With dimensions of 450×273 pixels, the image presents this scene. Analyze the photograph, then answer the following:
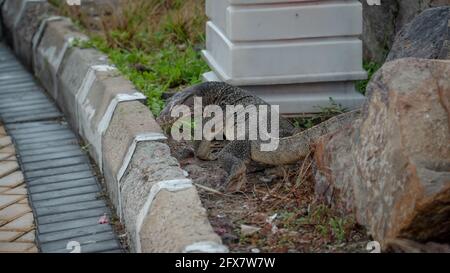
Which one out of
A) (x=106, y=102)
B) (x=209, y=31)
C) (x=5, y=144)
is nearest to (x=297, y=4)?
(x=209, y=31)

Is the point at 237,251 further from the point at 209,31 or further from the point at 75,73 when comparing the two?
the point at 75,73

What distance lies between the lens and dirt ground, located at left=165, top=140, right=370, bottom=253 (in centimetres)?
427

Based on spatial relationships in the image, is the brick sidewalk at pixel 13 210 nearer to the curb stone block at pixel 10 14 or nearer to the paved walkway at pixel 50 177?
the paved walkway at pixel 50 177

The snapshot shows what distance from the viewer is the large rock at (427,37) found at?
16.6 feet

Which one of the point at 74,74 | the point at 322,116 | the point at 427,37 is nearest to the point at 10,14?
the point at 74,74

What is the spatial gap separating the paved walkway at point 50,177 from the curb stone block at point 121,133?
0.64ft

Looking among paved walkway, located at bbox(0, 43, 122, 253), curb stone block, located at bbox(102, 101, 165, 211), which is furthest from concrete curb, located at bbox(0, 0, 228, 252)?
paved walkway, located at bbox(0, 43, 122, 253)

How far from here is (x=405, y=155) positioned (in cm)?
385

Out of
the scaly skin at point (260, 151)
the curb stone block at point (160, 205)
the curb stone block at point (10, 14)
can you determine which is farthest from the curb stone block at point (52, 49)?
the curb stone block at point (160, 205)

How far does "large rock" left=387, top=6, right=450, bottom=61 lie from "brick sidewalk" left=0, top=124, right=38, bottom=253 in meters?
2.41

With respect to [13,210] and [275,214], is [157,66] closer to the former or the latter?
[13,210]

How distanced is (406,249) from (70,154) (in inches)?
132

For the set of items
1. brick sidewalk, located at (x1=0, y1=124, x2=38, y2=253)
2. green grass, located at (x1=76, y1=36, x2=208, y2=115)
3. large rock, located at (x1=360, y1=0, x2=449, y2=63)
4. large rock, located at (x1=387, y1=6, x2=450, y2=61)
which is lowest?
brick sidewalk, located at (x1=0, y1=124, x2=38, y2=253)

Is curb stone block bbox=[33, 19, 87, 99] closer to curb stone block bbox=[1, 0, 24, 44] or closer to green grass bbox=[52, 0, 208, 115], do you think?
green grass bbox=[52, 0, 208, 115]
